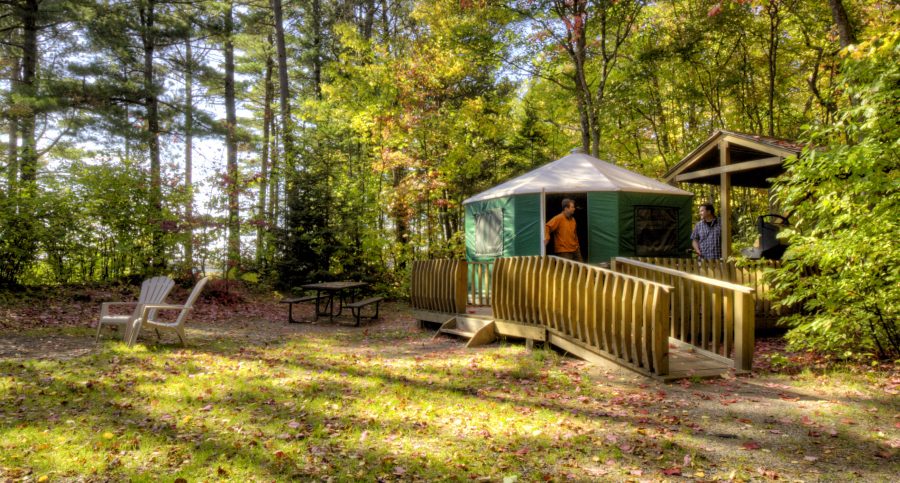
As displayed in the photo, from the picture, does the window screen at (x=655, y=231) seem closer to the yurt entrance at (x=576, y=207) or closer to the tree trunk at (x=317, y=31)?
the yurt entrance at (x=576, y=207)

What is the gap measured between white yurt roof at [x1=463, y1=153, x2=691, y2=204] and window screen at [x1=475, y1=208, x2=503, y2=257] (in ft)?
1.18

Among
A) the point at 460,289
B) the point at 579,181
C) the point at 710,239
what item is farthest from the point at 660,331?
the point at 579,181

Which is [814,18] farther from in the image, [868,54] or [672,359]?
[672,359]

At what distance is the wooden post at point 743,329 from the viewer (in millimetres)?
4949

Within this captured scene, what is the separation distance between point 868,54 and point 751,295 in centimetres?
207

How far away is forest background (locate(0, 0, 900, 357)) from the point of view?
11.1m

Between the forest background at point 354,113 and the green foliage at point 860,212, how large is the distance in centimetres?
682

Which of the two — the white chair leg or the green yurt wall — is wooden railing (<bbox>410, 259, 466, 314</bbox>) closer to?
the green yurt wall

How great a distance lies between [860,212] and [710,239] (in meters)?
3.85

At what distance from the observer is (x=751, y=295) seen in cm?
492

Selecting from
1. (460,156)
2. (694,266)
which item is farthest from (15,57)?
(694,266)

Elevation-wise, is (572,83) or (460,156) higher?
(572,83)

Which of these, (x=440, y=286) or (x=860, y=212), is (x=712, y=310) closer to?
(x=860, y=212)

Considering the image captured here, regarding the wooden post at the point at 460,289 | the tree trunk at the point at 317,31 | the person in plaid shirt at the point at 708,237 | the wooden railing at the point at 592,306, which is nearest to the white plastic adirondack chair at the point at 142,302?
the wooden post at the point at 460,289
